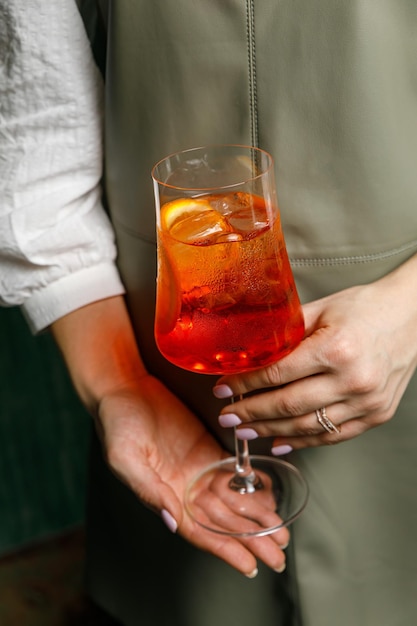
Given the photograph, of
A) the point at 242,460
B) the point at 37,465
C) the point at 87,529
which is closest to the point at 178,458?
the point at 242,460

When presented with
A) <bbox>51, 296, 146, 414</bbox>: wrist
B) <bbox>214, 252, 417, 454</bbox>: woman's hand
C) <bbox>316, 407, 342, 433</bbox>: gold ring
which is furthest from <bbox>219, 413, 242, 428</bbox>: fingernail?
<bbox>51, 296, 146, 414</bbox>: wrist

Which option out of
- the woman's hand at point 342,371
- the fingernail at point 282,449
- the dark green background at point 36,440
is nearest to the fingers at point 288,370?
the woman's hand at point 342,371

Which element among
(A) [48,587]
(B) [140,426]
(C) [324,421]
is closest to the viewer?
(C) [324,421]

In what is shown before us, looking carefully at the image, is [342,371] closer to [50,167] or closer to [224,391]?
[224,391]

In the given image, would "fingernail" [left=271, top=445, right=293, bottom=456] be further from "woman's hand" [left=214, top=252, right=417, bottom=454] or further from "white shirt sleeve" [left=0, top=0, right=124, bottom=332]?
"white shirt sleeve" [left=0, top=0, right=124, bottom=332]

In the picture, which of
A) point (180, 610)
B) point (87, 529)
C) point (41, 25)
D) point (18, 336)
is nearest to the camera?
point (41, 25)

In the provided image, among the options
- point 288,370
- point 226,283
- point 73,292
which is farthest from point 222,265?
point 73,292

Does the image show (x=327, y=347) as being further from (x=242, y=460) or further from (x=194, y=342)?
(x=242, y=460)

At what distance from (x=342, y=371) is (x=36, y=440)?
50.5 inches

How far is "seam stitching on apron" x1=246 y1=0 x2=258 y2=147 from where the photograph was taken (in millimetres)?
910

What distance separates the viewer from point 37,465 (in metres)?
2.03

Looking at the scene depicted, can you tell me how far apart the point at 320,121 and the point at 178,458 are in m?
0.50

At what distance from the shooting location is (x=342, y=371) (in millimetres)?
880

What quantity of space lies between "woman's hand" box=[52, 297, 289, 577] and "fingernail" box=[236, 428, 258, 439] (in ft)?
0.37
